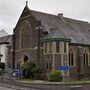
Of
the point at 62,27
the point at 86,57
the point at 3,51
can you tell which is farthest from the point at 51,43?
the point at 3,51

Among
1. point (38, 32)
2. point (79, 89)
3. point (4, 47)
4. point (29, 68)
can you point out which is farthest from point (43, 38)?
point (4, 47)

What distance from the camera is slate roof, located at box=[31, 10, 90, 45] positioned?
1745 inches

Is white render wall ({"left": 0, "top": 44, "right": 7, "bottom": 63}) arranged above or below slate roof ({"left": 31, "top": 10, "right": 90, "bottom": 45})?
below

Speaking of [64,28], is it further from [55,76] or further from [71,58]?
[55,76]

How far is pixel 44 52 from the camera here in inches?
1683

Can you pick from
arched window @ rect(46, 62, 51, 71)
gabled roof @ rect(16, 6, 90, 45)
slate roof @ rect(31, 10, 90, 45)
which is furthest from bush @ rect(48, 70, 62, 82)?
slate roof @ rect(31, 10, 90, 45)

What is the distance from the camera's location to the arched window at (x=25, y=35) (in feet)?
156

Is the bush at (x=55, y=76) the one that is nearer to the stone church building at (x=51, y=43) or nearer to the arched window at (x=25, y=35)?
the stone church building at (x=51, y=43)

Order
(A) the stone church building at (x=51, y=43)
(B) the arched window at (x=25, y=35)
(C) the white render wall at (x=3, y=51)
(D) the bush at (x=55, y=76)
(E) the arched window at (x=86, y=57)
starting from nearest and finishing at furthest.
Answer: (D) the bush at (x=55, y=76) < (A) the stone church building at (x=51, y=43) < (B) the arched window at (x=25, y=35) < (E) the arched window at (x=86, y=57) < (C) the white render wall at (x=3, y=51)

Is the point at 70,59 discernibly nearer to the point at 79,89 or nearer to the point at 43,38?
the point at 43,38

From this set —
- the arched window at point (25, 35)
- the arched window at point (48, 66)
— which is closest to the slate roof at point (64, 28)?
the arched window at point (25, 35)

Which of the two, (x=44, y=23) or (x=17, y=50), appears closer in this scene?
(x=44, y=23)

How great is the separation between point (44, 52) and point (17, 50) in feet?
30.8

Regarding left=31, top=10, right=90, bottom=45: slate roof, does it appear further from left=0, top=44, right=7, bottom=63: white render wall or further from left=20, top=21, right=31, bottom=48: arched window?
left=0, top=44, right=7, bottom=63: white render wall
